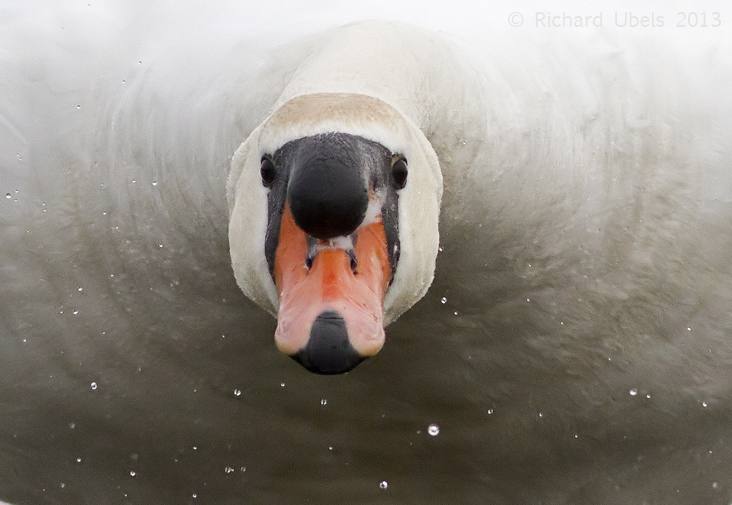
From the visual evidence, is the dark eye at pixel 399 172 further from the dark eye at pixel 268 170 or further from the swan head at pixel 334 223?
the dark eye at pixel 268 170

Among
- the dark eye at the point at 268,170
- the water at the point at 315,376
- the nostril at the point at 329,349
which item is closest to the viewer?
the nostril at the point at 329,349

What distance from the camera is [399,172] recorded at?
274cm

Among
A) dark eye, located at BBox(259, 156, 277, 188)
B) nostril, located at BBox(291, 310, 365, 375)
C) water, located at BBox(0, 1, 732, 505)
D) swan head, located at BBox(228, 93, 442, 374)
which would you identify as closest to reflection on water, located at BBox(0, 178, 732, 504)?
water, located at BBox(0, 1, 732, 505)

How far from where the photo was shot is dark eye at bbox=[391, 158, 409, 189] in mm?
2731

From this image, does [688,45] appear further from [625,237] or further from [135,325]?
[135,325]

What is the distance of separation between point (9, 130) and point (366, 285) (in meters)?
2.12

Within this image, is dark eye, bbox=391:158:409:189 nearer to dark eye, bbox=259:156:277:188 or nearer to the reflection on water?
dark eye, bbox=259:156:277:188

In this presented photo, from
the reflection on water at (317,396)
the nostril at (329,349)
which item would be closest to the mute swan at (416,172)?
the nostril at (329,349)

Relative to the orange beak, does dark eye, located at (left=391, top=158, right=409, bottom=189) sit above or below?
above

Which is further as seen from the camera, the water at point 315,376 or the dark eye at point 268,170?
the water at point 315,376

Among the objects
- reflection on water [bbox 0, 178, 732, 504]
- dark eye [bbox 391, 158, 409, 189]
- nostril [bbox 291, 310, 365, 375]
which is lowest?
reflection on water [bbox 0, 178, 732, 504]

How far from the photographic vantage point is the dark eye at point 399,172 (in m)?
2.73

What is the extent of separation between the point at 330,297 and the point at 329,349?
0.14 meters

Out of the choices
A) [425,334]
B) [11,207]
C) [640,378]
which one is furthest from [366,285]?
[11,207]
